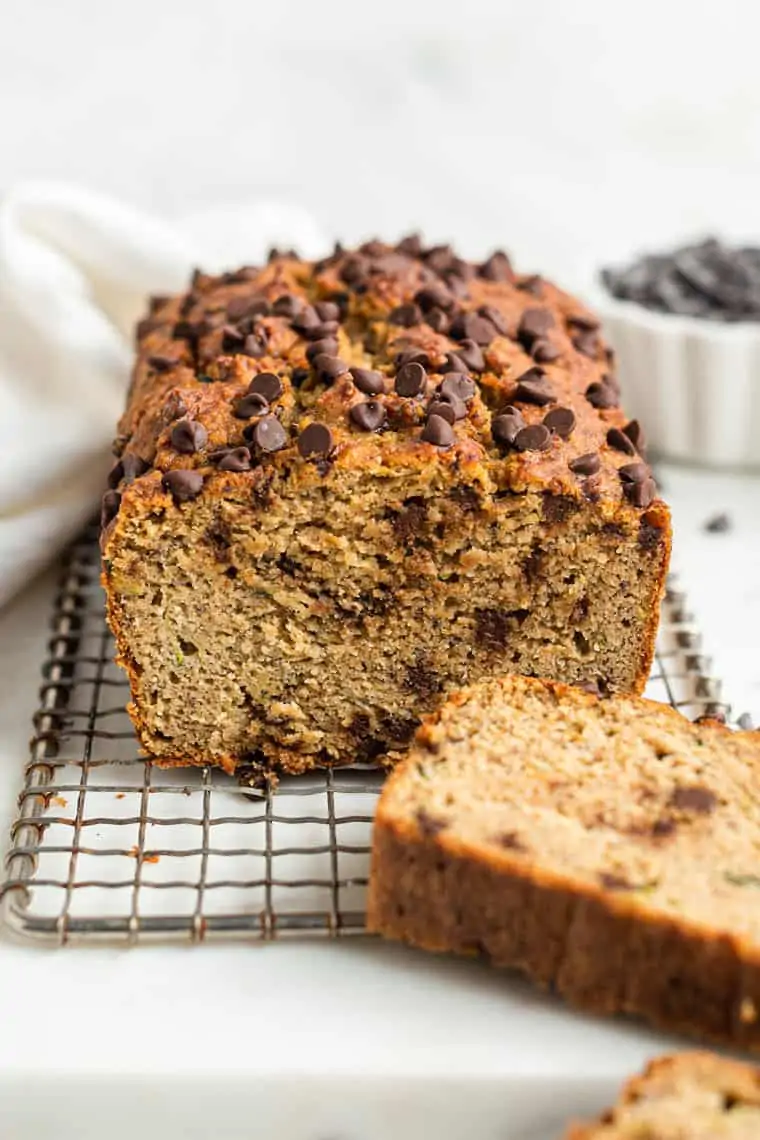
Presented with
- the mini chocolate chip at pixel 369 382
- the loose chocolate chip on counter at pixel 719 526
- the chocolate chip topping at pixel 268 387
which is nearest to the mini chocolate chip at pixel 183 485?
the chocolate chip topping at pixel 268 387

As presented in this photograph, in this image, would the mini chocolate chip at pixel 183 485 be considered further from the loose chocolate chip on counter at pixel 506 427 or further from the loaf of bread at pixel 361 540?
the loose chocolate chip on counter at pixel 506 427

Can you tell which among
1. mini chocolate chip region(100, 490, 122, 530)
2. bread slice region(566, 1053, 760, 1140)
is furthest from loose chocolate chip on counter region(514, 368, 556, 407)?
bread slice region(566, 1053, 760, 1140)

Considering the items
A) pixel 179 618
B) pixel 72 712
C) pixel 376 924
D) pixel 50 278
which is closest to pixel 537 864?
pixel 376 924

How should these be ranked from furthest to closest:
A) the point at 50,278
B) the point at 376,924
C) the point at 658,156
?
the point at 658,156 < the point at 50,278 < the point at 376,924

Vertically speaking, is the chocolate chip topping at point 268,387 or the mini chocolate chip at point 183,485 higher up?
the chocolate chip topping at point 268,387

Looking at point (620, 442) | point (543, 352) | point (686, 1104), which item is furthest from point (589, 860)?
point (543, 352)

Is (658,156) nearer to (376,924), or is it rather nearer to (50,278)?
(50,278)
